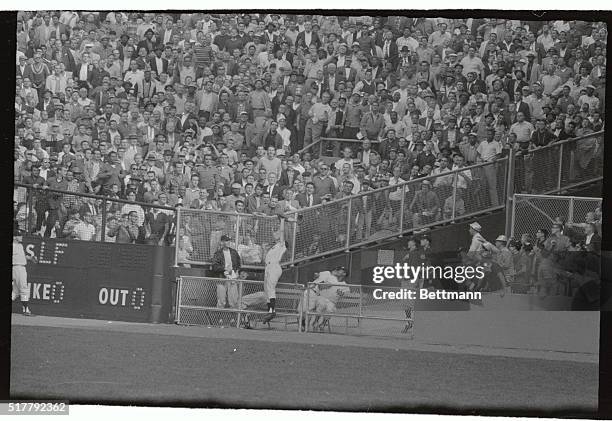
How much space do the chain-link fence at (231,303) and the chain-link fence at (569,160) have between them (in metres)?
2.03

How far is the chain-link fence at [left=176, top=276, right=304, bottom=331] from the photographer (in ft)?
36.0

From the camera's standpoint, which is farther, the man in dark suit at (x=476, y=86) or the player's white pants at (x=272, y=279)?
the player's white pants at (x=272, y=279)

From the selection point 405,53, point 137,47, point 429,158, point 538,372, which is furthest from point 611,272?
point 137,47

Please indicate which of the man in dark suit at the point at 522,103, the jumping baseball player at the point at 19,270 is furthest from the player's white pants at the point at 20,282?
the man in dark suit at the point at 522,103

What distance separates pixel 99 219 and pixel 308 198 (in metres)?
1.64

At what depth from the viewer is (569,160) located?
35.5 feet

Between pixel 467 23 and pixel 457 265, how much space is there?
187 centimetres

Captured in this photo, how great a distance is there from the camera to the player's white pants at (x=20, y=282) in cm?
1090

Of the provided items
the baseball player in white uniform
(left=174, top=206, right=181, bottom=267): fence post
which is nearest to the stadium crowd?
(left=174, top=206, right=181, bottom=267): fence post

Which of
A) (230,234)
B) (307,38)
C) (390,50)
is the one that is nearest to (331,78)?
(307,38)

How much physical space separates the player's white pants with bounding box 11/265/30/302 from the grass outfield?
27 cm

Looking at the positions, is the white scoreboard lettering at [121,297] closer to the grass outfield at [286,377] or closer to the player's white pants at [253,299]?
the grass outfield at [286,377]

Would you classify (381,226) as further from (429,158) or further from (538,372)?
(538,372)

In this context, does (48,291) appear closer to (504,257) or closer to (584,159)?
(504,257)
